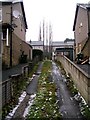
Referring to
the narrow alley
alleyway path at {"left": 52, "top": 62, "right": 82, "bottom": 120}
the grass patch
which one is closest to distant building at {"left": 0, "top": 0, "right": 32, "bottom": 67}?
the narrow alley

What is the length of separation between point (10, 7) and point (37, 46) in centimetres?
5059

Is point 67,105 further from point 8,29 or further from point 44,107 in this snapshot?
point 8,29

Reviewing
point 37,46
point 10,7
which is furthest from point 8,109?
Result: point 37,46

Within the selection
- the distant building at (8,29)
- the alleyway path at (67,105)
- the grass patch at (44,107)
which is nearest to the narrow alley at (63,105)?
the alleyway path at (67,105)

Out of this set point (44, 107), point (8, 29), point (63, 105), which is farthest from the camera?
point (8, 29)

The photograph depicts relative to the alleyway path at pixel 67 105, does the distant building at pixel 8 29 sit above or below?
above

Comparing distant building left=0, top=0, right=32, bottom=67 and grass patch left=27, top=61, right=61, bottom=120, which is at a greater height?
distant building left=0, top=0, right=32, bottom=67

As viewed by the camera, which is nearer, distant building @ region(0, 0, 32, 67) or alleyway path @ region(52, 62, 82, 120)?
alleyway path @ region(52, 62, 82, 120)

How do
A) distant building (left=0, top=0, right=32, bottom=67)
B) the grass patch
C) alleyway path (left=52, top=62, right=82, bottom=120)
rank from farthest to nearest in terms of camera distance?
1. distant building (left=0, top=0, right=32, bottom=67)
2. alleyway path (left=52, top=62, right=82, bottom=120)
3. the grass patch

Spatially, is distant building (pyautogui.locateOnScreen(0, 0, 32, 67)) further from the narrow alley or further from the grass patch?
the grass patch

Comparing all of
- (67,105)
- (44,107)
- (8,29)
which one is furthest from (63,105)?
(8,29)

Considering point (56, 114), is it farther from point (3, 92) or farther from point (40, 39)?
point (40, 39)

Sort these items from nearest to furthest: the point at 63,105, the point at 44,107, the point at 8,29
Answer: the point at 44,107, the point at 63,105, the point at 8,29

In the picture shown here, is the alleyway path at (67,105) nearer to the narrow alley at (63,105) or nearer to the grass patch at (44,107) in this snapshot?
the narrow alley at (63,105)
